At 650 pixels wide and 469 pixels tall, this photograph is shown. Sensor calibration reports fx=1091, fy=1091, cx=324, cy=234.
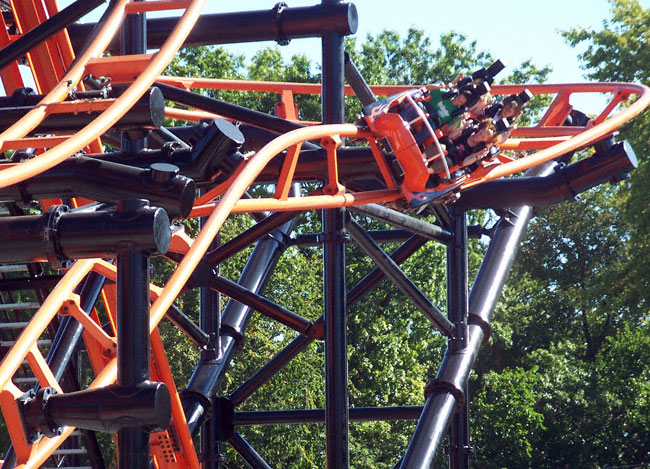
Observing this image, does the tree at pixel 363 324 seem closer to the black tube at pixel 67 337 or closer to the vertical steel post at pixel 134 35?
the black tube at pixel 67 337

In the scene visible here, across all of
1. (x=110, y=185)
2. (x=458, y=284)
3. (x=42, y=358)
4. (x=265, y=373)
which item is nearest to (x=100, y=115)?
(x=110, y=185)

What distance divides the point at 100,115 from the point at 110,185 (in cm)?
25

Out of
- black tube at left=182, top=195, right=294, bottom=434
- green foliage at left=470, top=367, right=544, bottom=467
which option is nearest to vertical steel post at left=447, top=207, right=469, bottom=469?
black tube at left=182, top=195, right=294, bottom=434

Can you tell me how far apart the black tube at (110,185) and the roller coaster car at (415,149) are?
5.49 feet

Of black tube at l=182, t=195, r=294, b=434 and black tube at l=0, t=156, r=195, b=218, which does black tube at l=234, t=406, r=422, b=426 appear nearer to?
black tube at l=182, t=195, r=294, b=434

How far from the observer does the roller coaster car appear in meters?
5.25

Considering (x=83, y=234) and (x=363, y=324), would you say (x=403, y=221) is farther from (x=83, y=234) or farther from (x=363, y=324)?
(x=363, y=324)

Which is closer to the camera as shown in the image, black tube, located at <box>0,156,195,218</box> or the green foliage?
black tube, located at <box>0,156,195,218</box>

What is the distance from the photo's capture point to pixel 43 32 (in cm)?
468

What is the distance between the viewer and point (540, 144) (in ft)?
20.4

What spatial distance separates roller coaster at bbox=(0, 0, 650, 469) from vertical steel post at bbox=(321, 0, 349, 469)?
0.03ft

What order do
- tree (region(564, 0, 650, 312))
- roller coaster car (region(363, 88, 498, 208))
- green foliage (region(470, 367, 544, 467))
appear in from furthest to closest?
green foliage (region(470, 367, 544, 467)), tree (region(564, 0, 650, 312)), roller coaster car (region(363, 88, 498, 208))

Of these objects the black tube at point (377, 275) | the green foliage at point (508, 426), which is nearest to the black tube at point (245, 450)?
the black tube at point (377, 275)

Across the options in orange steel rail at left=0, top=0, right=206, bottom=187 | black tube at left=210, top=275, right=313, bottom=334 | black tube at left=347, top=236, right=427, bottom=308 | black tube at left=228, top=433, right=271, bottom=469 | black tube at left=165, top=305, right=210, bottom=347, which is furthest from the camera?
black tube at left=347, top=236, right=427, bottom=308
